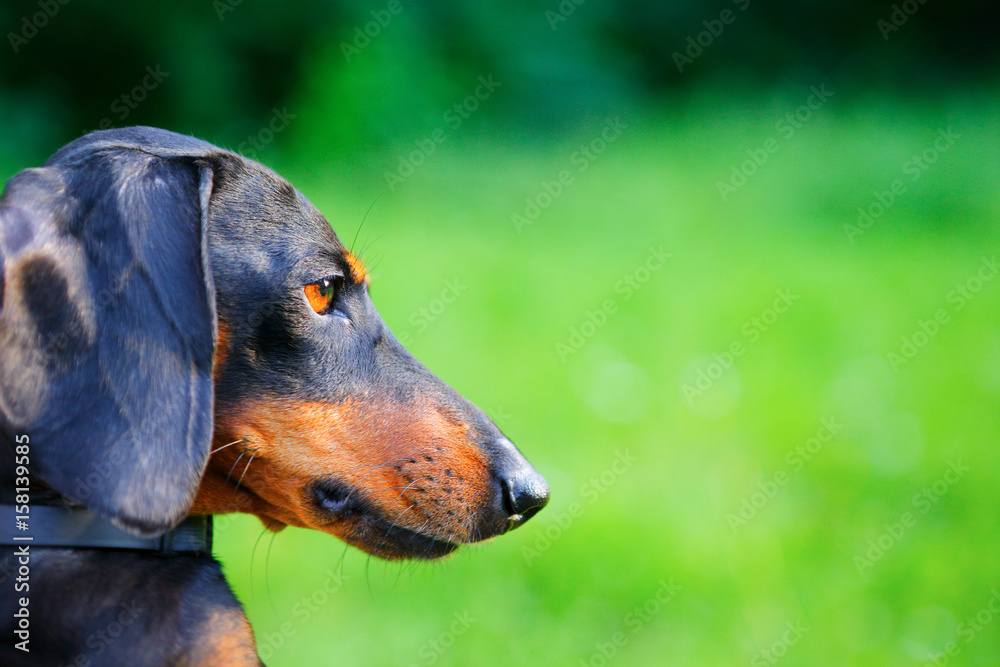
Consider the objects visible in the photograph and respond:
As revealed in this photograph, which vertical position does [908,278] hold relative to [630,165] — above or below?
above

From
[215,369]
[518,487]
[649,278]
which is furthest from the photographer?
[649,278]

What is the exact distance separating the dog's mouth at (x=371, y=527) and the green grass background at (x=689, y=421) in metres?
0.26

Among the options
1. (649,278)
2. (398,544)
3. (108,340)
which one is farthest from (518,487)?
(649,278)

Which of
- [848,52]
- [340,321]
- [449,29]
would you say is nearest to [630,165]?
[449,29]

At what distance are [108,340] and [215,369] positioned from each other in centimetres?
31

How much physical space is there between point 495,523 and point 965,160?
10.4 m

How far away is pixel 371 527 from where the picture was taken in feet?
8.06

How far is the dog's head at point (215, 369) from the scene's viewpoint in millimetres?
1997

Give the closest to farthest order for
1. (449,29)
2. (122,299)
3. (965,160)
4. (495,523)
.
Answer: (122,299) → (495,523) → (965,160) → (449,29)

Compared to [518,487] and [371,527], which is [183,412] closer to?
[371,527]

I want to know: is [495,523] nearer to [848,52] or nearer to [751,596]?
[751,596]

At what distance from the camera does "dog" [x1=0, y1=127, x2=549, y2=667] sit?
2.01 meters

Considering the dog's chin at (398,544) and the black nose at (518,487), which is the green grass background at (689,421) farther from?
the black nose at (518,487)

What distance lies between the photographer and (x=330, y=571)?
425 centimetres
